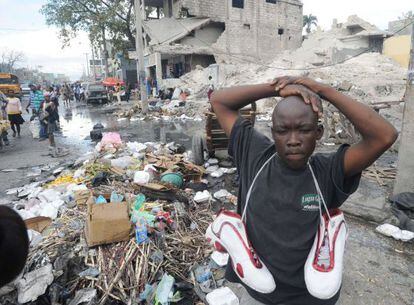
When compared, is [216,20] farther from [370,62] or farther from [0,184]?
[0,184]

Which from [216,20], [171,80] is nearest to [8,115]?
[171,80]

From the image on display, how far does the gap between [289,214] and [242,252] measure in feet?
0.88

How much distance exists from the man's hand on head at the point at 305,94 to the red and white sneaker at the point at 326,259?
47 centimetres

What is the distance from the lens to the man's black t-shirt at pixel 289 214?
1.32m

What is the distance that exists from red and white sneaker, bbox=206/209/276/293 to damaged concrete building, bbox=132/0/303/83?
24490mm

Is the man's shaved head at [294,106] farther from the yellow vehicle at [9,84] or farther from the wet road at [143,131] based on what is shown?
the yellow vehicle at [9,84]

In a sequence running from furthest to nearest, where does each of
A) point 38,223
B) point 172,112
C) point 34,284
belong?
point 172,112
point 38,223
point 34,284

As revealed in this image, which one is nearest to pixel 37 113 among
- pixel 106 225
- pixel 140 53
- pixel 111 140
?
pixel 140 53

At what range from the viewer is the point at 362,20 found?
29375mm

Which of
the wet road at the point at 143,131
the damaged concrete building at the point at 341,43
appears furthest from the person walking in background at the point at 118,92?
the damaged concrete building at the point at 341,43

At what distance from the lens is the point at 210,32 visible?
91.6 feet

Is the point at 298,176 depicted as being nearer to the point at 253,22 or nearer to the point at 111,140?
the point at 111,140

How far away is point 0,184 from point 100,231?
4.76 meters

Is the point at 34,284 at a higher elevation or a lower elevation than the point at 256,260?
lower
